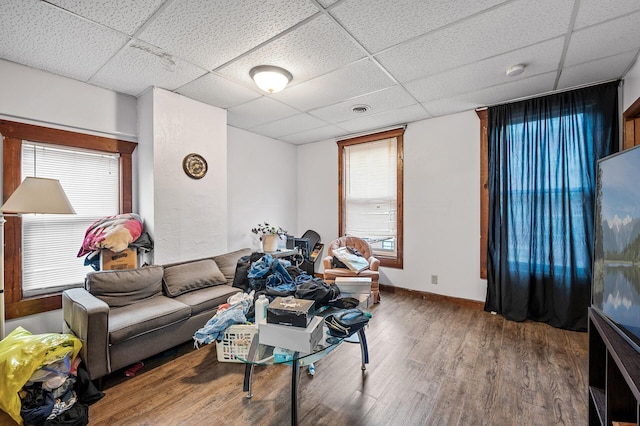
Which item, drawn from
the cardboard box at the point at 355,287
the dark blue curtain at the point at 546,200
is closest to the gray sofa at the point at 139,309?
the cardboard box at the point at 355,287

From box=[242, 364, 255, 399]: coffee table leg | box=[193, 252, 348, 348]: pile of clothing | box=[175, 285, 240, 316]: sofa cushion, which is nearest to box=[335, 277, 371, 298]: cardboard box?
box=[193, 252, 348, 348]: pile of clothing

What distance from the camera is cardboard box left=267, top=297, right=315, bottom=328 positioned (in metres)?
1.52

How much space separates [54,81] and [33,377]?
8.16ft

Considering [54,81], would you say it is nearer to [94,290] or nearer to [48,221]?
[48,221]

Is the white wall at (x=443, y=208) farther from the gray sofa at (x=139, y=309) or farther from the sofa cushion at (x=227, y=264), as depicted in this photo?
the gray sofa at (x=139, y=309)

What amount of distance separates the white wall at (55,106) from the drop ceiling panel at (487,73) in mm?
3111

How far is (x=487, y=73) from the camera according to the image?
8.43 ft

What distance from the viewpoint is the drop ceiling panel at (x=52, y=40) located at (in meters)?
1.77

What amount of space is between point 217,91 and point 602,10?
124 inches

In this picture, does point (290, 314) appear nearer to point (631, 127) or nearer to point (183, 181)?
point (183, 181)

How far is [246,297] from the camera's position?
2244 mm

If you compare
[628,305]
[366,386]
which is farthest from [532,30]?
[366,386]

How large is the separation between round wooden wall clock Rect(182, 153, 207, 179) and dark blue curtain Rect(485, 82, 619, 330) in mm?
3492

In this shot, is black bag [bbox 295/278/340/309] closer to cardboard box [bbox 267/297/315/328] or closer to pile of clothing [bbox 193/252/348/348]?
pile of clothing [bbox 193/252/348/348]
